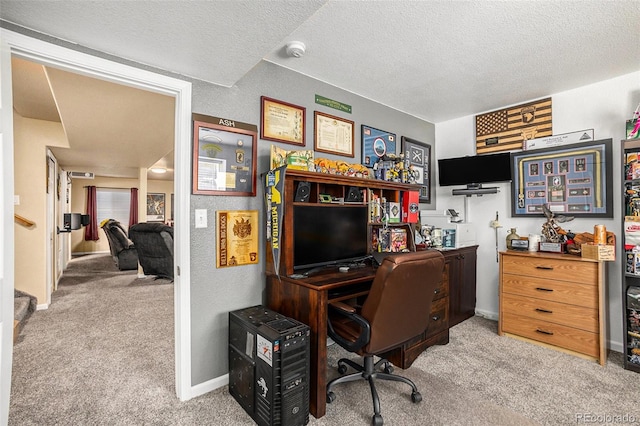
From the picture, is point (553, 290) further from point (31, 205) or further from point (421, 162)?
point (31, 205)

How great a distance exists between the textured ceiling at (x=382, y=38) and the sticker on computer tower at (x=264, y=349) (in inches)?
66.1

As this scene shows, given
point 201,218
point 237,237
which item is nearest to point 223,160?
point 201,218

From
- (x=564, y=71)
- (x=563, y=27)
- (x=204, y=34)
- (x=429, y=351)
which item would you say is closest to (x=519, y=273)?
(x=429, y=351)

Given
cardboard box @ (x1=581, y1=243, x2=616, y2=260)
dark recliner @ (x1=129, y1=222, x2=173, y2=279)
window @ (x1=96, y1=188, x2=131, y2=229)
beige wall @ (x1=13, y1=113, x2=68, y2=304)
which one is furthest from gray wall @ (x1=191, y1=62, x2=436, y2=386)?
window @ (x1=96, y1=188, x2=131, y2=229)

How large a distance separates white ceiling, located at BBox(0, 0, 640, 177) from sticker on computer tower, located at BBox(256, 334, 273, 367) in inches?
65.9

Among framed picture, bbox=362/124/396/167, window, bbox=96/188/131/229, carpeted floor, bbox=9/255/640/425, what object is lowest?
carpeted floor, bbox=9/255/640/425

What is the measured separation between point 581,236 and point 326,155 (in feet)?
8.27

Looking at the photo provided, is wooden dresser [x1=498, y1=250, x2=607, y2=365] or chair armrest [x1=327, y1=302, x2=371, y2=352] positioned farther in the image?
wooden dresser [x1=498, y1=250, x2=607, y2=365]

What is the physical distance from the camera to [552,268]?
2744 millimetres

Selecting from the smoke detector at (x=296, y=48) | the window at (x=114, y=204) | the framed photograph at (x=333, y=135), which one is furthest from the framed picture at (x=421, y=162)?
the window at (x=114, y=204)

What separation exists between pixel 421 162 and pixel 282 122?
2129 millimetres

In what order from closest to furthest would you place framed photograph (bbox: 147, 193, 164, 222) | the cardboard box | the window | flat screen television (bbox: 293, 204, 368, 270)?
flat screen television (bbox: 293, 204, 368, 270) → the cardboard box → the window → framed photograph (bbox: 147, 193, 164, 222)

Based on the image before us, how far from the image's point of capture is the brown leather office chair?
5.46 ft

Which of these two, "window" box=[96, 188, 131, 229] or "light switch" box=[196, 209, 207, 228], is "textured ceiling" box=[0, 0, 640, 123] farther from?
"window" box=[96, 188, 131, 229]
